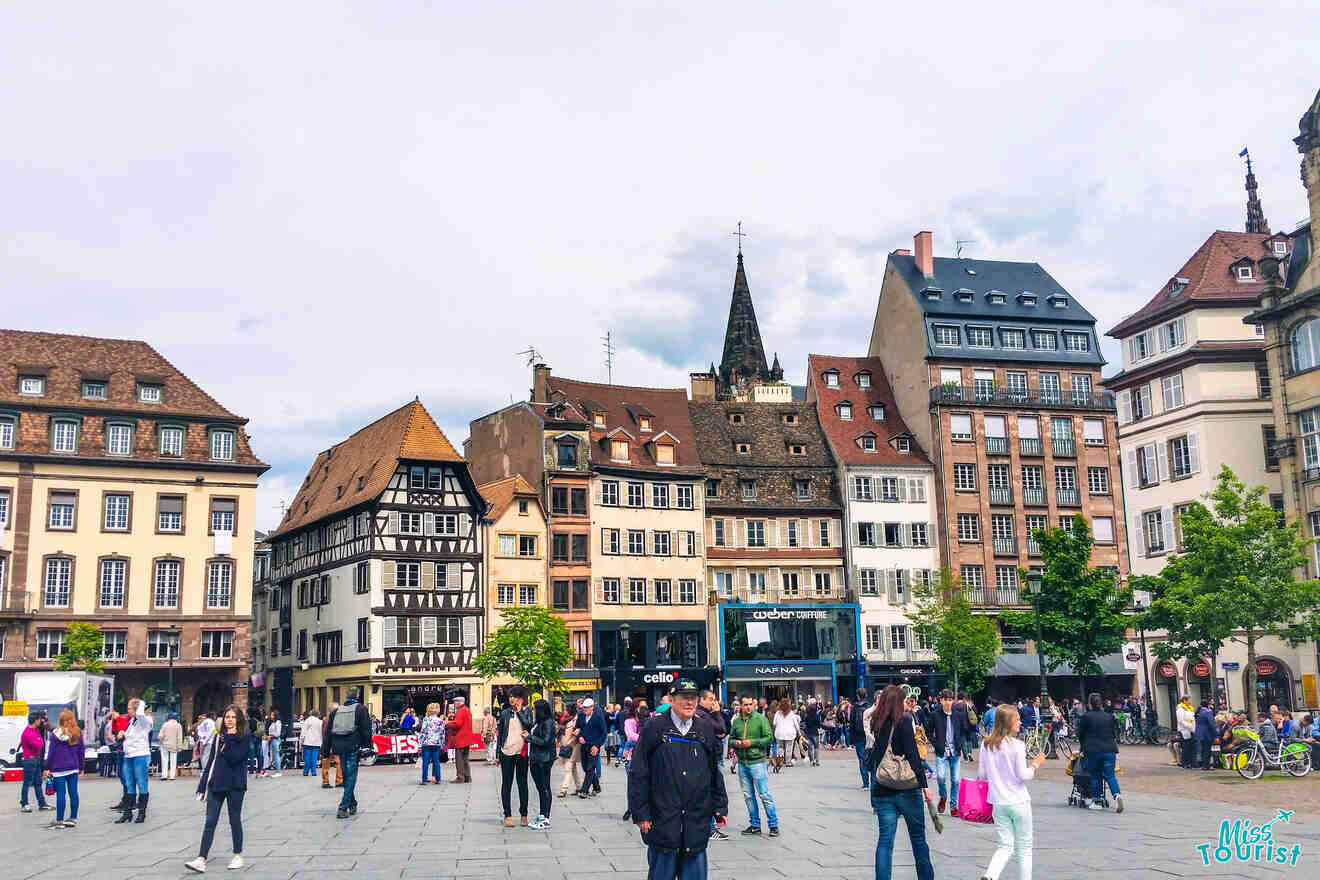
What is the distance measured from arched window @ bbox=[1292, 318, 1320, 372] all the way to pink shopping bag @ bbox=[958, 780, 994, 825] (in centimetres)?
3467

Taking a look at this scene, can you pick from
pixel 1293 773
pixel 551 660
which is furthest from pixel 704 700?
pixel 551 660

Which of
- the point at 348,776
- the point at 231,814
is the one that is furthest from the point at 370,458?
the point at 231,814

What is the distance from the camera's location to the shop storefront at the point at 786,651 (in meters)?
63.7

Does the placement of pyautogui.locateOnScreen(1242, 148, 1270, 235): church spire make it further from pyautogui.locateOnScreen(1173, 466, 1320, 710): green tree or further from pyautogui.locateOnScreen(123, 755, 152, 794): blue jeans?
pyautogui.locateOnScreen(123, 755, 152, 794): blue jeans

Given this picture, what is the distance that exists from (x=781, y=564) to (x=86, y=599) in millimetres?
31076

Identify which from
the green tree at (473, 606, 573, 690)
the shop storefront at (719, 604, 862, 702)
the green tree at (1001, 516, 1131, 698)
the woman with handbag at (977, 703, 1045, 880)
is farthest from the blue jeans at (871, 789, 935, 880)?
the shop storefront at (719, 604, 862, 702)

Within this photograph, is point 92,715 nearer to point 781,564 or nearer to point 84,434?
point 84,434

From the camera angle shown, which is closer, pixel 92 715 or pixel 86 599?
pixel 92 715

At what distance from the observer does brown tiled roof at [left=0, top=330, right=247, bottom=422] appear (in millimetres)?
54219

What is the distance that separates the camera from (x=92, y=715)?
40.7 meters

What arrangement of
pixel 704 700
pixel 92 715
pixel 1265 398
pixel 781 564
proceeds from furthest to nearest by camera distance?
pixel 781 564 → pixel 1265 398 → pixel 92 715 → pixel 704 700

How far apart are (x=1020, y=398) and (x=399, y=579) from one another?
32.6m

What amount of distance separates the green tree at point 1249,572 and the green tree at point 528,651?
25741mm

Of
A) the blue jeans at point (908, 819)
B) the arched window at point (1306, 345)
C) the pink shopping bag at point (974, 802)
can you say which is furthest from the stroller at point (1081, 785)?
the arched window at point (1306, 345)
